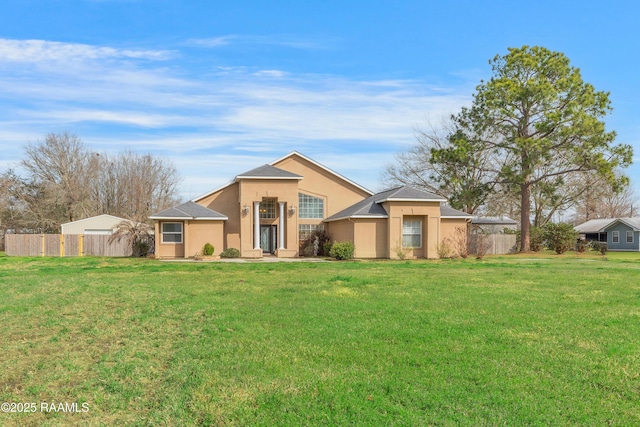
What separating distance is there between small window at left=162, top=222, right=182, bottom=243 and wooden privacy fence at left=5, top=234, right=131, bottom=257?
5018mm

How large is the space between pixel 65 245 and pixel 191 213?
10352 mm

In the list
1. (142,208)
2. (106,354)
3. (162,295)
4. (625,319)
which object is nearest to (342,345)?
(106,354)

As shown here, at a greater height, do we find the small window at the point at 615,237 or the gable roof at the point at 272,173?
the gable roof at the point at 272,173

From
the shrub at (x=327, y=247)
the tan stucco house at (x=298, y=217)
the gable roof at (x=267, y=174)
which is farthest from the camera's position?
the shrub at (x=327, y=247)

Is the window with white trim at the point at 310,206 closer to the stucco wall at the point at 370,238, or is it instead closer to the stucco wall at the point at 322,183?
the stucco wall at the point at 322,183

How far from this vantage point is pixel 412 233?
2955 centimetres

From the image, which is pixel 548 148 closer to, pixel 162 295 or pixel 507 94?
pixel 507 94

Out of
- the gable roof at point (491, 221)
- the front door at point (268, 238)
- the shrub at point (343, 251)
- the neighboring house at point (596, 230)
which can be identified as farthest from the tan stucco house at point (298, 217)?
the neighboring house at point (596, 230)

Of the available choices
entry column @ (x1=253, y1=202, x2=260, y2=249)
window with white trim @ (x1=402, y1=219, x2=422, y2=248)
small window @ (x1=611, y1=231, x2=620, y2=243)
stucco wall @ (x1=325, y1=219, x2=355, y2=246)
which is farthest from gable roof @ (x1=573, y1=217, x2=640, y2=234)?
entry column @ (x1=253, y1=202, x2=260, y2=249)

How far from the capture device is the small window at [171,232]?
1200 inches

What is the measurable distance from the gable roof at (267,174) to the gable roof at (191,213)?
2.86 m

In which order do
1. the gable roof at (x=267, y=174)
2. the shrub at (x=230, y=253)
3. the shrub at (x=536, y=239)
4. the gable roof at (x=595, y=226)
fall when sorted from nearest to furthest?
the shrub at (x=230, y=253) → the gable roof at (x=267, y=174) → the shrub at (x=536, y=239) → the gable roof at (x=595, y=226)

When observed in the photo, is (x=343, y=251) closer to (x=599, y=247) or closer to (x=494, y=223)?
(x=599, y=247)

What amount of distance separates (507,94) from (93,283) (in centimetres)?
3030
